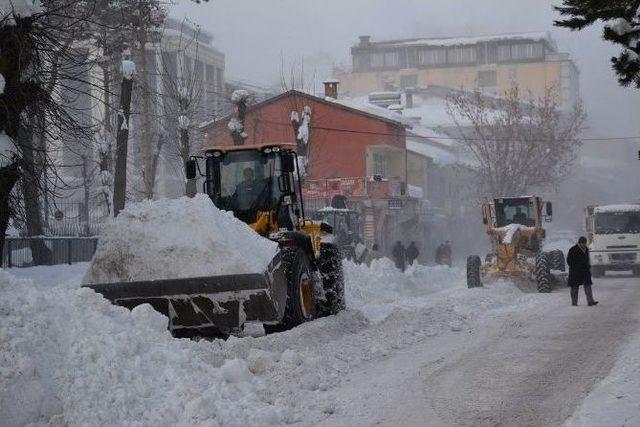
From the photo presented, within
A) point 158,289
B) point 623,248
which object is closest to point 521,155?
point 623,248

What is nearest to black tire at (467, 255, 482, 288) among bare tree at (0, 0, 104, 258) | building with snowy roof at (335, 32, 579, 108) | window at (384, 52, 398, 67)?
bare tree at (0, 0, 104, 258)

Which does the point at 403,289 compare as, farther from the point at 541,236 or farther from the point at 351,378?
the point at 351,378

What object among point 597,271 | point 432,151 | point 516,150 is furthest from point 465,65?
point 597,271

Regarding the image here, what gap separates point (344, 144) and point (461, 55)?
5885 cm

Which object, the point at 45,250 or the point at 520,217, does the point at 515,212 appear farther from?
the point at 45,250

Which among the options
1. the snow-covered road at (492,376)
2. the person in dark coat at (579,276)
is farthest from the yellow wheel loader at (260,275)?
the person in dark coat at (579,276)

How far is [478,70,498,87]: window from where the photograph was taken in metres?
110

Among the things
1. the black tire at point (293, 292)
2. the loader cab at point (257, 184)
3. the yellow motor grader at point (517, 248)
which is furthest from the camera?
the yellow motor grader at point (517, 248)

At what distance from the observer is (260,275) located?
13.7 m

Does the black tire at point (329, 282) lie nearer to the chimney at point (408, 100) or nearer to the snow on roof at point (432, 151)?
the snow on roof at point (432, 151)

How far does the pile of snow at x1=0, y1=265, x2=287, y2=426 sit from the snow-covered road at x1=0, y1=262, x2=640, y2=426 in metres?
0.01

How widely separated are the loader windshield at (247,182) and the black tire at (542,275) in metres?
11.1

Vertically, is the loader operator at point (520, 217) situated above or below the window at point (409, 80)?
below

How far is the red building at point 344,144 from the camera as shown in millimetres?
51812
